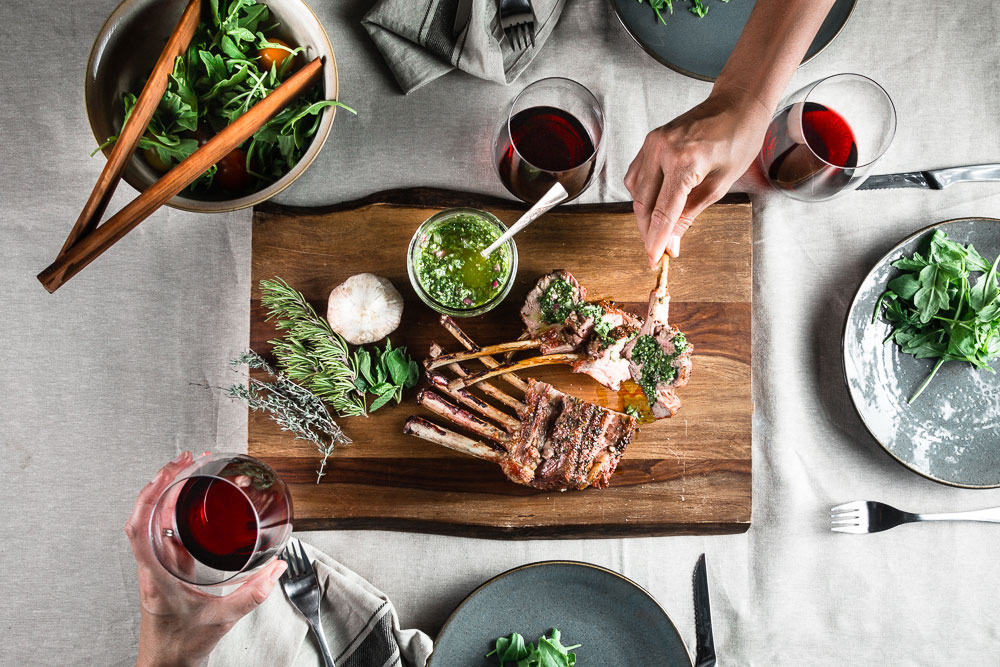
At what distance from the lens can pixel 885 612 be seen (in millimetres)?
1688

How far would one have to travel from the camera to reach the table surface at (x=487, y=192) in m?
1.63

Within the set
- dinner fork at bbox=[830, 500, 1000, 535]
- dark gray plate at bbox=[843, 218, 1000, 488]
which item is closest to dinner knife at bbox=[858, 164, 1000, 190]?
dark gray plate at bbox=[843, 218, 1000, 488]

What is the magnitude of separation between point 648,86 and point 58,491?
1.84m

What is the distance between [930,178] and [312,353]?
1.63 meters

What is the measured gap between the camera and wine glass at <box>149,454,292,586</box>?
1.24 metres

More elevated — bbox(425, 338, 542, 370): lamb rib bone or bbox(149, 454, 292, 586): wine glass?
bbox(425, 338, 542, 370): lamb rib bone

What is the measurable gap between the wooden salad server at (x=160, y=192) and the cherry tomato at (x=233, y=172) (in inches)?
5.7

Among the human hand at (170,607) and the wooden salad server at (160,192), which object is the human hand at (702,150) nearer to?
the wooden salad server at (160,192)

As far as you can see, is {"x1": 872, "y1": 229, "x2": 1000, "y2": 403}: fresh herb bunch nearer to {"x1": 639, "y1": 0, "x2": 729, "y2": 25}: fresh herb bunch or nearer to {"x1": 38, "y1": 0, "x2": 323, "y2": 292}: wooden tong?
{"x1": 639, "y1": 0, "x2": 729, "y2": 25}: fresh herb bunch

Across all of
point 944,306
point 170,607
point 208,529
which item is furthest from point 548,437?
point 944,306

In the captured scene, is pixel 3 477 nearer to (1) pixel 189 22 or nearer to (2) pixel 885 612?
(1) pixel 189 22

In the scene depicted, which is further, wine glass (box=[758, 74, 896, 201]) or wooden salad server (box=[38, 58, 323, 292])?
wine glass (box=[758, 74, 896, 201])

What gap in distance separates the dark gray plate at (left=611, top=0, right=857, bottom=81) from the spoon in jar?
46cm

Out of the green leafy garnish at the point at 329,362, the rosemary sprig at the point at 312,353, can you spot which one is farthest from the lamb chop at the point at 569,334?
the rosemary sprig at the point at 312,353
